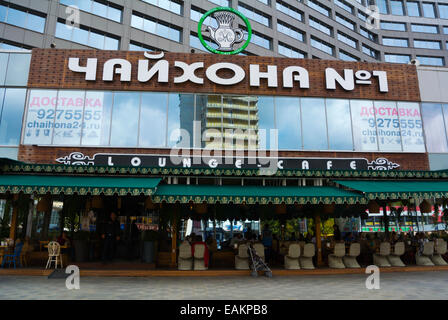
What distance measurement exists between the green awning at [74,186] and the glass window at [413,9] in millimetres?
57820

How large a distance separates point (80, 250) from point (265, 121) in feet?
31.1

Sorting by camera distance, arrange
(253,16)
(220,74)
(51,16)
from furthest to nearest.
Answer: (253,16), (51,16), (220,74)

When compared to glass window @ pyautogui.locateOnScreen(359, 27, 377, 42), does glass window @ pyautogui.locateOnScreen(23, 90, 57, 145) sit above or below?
below

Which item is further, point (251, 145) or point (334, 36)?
point (334, 36)

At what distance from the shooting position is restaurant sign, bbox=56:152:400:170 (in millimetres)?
13672

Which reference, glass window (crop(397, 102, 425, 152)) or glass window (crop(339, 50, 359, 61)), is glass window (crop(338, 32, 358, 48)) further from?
glass window (crop(397, 102, 425, 152))

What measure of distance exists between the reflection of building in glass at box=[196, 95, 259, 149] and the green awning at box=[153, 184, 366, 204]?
3.47 m

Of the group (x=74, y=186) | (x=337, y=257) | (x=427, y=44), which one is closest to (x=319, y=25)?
(x=427, y=44)

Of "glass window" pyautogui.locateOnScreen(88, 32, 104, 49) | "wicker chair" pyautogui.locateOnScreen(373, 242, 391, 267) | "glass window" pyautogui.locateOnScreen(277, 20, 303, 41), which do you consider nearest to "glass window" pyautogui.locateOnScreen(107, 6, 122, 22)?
"glass window" pyautogui.locateOnScreen(88, 32, 104, 49)

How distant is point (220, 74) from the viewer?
1510cm

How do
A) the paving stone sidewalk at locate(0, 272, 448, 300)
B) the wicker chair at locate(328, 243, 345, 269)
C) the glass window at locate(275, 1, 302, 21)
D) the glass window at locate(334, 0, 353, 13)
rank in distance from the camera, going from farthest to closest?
the glass window at locate(334, 0, 353, 13), the glass window at locate(275, 1, 302, 21), the wicker chair at locate(328, 243, 345, 269), the paving stone sidewalk at locate(0, 272, 448, 300)
